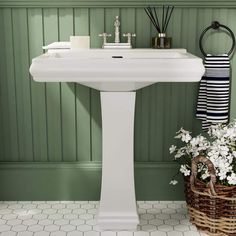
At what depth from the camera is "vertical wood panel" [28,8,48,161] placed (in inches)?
114

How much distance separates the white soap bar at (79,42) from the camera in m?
2.74

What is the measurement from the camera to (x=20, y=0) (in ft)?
9.35

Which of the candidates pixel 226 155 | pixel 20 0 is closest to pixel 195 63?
pixel 226 155

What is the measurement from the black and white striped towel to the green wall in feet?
0.34

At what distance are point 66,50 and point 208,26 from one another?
0.85 metres

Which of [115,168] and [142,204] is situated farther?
[142,204]

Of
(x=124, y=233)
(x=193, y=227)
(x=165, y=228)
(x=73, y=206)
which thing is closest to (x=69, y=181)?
(x=73, y=206)

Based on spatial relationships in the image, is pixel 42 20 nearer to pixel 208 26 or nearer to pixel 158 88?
pixel 158 88

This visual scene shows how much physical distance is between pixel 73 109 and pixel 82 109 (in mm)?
55

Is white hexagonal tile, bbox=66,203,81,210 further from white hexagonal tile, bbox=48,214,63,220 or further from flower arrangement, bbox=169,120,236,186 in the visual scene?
flower arrangement, bbox=169,120,236,186

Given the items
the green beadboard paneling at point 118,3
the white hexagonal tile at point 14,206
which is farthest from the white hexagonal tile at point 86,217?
the green beadboard paneling at point 118,3

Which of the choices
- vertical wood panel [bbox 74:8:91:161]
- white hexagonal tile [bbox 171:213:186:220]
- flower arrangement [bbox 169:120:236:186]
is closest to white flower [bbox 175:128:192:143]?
flower arrangement [bbox 169:120:236:186]

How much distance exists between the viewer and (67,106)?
117 inches

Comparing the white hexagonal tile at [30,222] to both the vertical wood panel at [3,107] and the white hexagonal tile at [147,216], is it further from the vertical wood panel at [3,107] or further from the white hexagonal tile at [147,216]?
the white hexagonal tile at [147,216]
